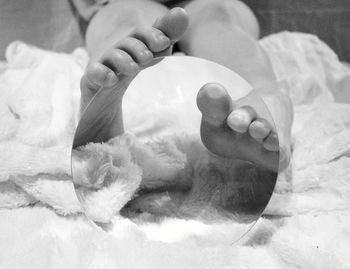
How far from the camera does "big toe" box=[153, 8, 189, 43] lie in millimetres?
500

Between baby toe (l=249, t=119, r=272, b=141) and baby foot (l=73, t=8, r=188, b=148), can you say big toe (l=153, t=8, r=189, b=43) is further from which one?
baby toe (l=249, t=119, r=272, b=141)

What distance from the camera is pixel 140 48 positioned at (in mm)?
503

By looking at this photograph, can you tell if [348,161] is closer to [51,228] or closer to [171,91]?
[171,91]

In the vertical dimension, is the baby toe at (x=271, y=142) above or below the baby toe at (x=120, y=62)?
below

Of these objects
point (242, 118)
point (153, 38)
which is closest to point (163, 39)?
point (153, 38)

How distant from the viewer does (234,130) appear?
0.49m

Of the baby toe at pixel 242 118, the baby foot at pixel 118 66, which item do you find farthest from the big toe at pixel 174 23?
the baby toe at pixel 242 118

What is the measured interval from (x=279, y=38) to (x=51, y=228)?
24.9 inches

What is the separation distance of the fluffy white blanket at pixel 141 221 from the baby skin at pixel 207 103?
0.07 metres

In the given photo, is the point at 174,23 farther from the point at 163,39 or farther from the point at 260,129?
the point at 260,129

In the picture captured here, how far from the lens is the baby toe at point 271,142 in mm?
471

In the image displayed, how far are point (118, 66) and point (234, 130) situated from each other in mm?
140

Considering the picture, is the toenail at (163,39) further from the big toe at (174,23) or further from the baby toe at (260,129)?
the baby toe at (260,129)

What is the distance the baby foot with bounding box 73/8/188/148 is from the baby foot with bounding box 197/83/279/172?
75mm
